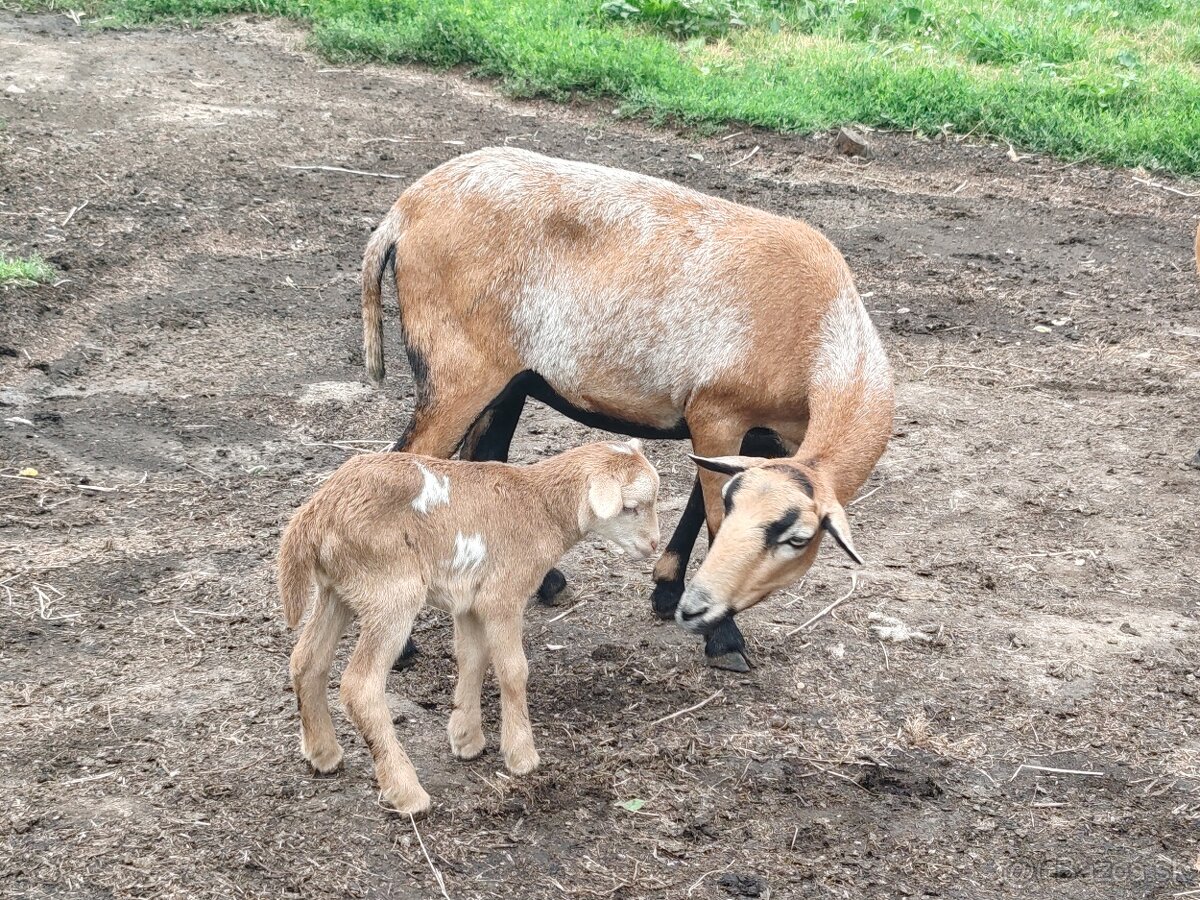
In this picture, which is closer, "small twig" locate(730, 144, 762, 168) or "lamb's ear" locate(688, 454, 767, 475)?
"lamb's ear" locate(688, 454, 767, 475)

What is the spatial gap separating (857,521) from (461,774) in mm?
2766

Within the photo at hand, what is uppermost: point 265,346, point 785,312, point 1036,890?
point 785,312

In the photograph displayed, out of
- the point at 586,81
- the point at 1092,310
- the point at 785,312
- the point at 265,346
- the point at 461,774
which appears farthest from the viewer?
the point at 586,81

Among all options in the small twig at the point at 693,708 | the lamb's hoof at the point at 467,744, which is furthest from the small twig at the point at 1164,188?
the lamb's hoof at the point at 467,744

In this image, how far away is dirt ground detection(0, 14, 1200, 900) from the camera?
4477 mm

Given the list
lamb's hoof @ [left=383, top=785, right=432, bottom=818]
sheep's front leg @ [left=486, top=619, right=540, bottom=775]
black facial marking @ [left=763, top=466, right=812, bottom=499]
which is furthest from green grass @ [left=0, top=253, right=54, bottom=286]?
black facial marking @ [left=763, top=466, right=812, bottom=499]

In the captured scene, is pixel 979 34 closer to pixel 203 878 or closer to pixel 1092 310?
pixel 1092 310

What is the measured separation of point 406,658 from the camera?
18.1 feet

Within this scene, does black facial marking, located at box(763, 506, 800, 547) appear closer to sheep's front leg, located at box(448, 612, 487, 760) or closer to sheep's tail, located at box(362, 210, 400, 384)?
sheep's front leg, located at box(448, 612, 487, 760)

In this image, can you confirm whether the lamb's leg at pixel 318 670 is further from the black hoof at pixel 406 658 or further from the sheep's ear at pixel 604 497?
the sheep's ear at pixel 604 497

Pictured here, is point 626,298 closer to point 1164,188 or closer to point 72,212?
point 72,212

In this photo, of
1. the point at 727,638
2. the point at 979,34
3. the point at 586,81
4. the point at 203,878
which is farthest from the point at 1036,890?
the point at 979,34

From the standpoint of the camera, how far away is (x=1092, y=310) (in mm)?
9367

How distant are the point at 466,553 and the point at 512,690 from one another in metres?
0.50
